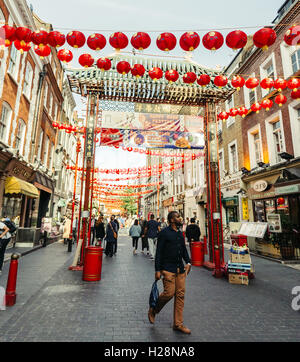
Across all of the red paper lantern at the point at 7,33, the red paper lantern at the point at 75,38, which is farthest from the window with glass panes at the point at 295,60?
the red paper lantern at the point at 7,33

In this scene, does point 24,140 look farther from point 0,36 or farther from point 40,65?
point 0,36

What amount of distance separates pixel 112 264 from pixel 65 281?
2843 millimetres

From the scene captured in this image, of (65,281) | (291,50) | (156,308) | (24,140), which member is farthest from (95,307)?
(291,50)

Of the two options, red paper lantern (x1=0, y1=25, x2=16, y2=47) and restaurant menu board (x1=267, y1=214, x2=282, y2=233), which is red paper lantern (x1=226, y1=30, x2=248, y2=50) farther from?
restaurant menu board (x1=267, y1=214, x2=282, y2=233)

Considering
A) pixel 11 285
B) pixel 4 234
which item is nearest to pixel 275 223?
pixel 11 285

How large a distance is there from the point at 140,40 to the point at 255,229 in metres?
8.59

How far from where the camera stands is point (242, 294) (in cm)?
564

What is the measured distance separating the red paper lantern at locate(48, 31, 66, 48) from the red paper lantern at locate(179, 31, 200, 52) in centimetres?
273

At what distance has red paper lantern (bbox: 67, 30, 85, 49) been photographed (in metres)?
5.39

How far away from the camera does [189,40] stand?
5.29 meters

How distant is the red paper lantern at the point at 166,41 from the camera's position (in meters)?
5.29

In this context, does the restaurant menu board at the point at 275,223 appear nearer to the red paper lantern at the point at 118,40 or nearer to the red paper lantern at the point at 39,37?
the red paper lantern at the point at 118,40

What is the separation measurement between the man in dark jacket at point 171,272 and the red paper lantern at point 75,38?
4671 millimetres

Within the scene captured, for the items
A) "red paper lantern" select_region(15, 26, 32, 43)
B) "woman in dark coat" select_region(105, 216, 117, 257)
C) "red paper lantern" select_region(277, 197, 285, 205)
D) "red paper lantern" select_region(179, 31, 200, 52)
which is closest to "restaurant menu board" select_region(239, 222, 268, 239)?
"red paper lantern" select_region(277, 197, 285, 205)
